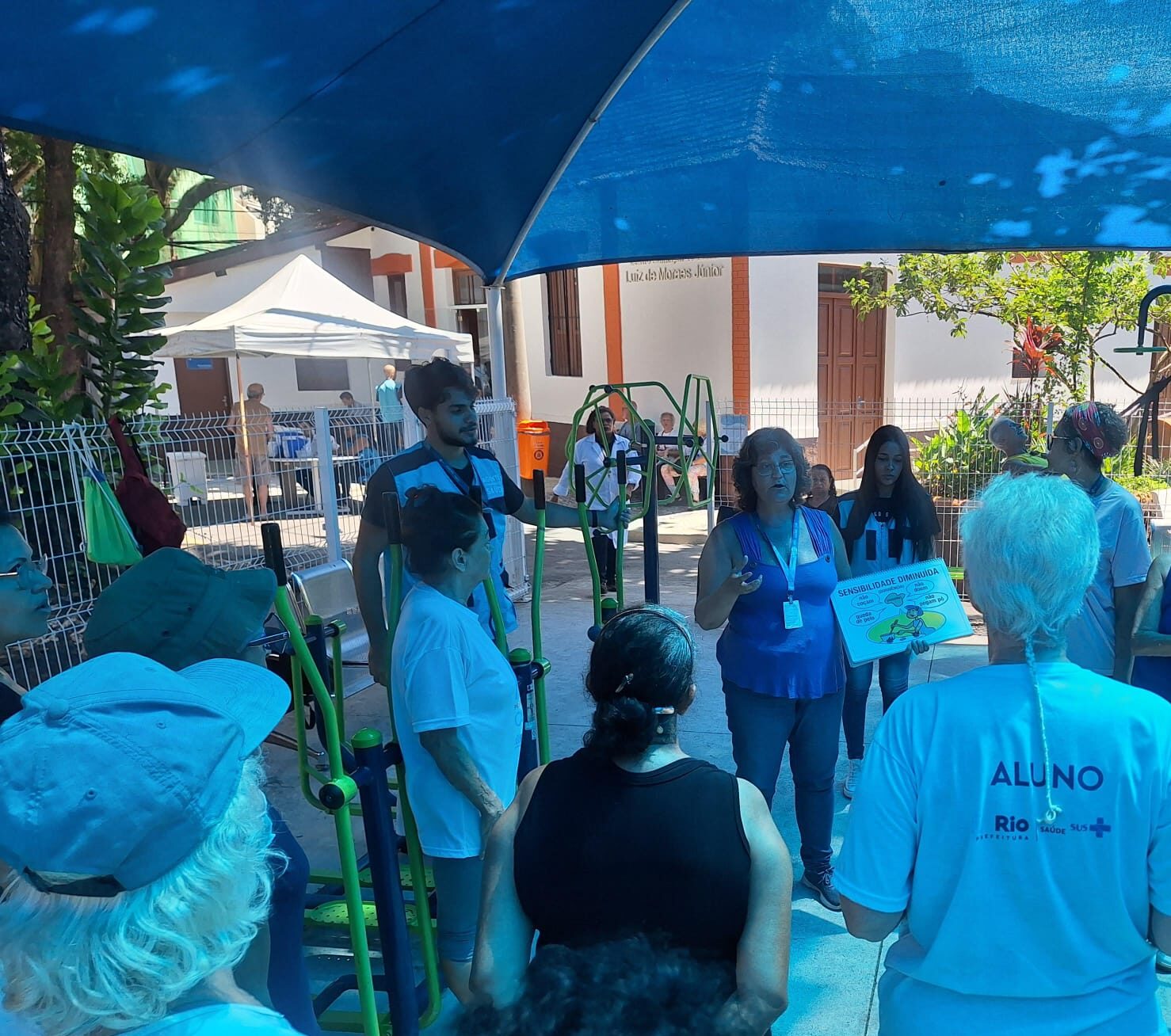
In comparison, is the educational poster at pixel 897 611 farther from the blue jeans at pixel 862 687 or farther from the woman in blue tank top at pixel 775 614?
the blue jeans at pixel 862 687

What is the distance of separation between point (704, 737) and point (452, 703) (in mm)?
2926

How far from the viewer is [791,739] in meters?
3.16

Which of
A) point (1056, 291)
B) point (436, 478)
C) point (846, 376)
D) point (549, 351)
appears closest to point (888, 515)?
point (436, 478)

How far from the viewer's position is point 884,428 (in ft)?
12.4

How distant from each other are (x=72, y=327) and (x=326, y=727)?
7.01 m

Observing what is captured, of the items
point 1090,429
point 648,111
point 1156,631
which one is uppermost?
point 648,111

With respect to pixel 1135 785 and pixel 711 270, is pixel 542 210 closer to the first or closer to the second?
pixel 1135 785

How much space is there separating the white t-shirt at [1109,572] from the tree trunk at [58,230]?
7.92m

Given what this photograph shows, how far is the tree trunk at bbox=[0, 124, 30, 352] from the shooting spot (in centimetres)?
486

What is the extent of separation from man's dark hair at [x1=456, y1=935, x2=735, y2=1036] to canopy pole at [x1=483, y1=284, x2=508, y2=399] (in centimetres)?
464

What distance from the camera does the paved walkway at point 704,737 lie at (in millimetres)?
2816

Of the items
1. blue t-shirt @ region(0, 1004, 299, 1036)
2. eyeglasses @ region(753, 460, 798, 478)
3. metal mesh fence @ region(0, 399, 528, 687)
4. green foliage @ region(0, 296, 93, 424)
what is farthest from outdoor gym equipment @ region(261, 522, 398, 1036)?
green foliage @ region(0, 296, 93, 424)

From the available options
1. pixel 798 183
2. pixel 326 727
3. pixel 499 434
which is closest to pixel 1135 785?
pixel 326 727

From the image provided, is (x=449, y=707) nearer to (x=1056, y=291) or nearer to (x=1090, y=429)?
(x=1090, y=429)
